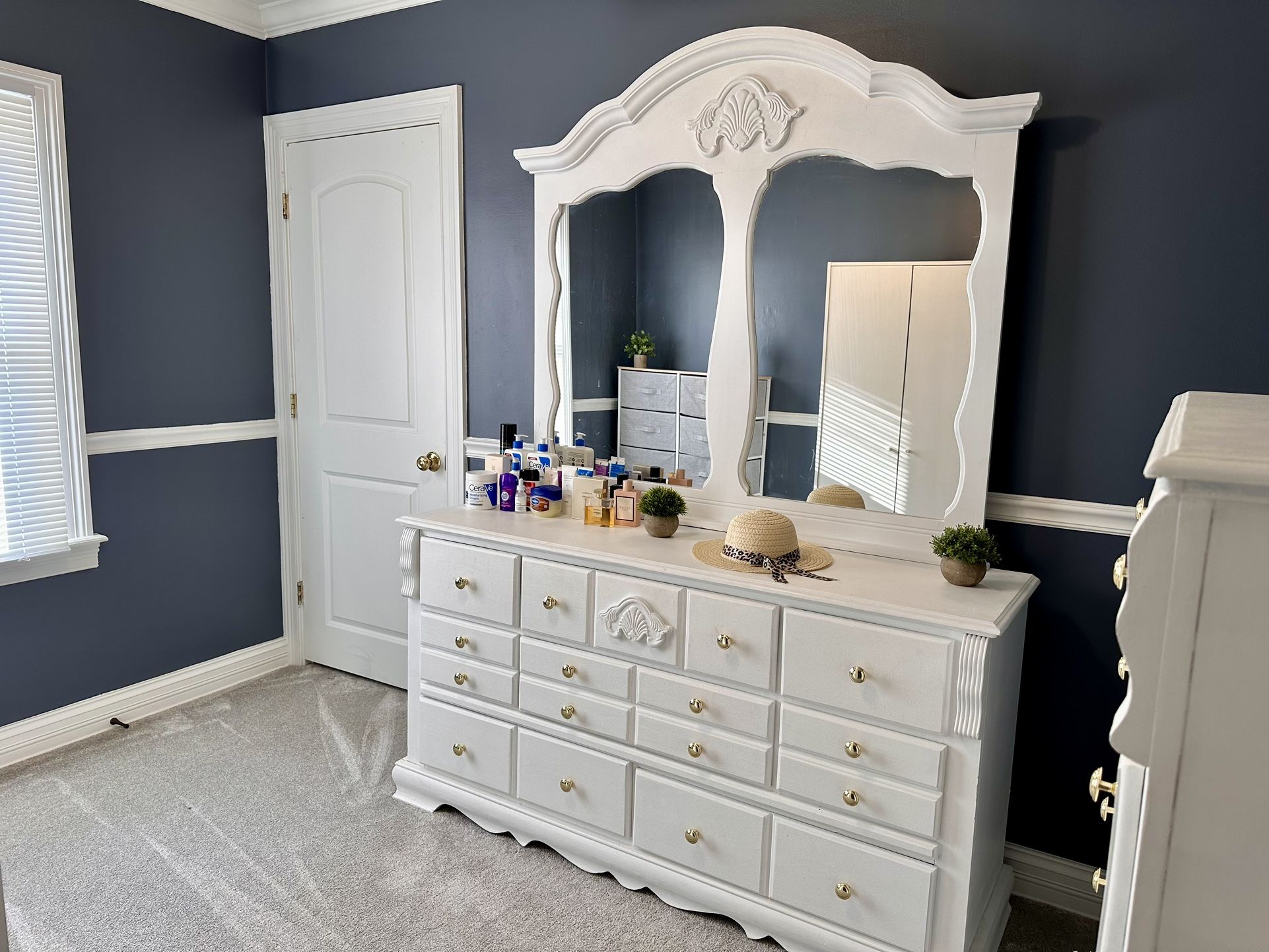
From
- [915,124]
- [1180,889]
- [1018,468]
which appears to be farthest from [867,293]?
[1180,889]

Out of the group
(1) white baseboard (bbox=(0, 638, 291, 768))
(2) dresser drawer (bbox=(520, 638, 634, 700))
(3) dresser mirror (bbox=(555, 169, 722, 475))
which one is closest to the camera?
(2) dresser drawer (bbox=(520, 638, 634, 700))

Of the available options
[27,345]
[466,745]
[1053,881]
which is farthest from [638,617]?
[27,345]

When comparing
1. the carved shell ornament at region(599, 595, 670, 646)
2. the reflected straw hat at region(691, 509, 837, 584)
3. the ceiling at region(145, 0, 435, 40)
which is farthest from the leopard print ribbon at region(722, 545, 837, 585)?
the ceiling at region(145, 0, 435, 40)

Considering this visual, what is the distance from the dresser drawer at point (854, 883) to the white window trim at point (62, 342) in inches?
96.2

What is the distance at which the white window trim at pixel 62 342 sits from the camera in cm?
278

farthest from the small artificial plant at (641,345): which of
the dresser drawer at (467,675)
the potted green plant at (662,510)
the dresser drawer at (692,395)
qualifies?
the dresser drawer at (467,675)

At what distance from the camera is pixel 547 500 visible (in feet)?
8.65

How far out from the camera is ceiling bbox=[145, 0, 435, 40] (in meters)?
3.11

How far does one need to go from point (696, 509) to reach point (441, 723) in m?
0.98

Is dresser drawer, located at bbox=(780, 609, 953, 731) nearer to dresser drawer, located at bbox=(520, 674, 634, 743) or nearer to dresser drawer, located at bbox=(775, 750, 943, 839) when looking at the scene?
dresser drawer, located at bbox=(775, 750, 943, 839)

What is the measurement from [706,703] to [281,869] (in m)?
1.23

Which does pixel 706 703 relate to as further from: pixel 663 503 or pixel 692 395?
pixel 692 395

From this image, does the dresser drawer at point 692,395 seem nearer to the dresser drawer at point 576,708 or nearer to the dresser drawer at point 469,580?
the dresser drawer at point 469,580

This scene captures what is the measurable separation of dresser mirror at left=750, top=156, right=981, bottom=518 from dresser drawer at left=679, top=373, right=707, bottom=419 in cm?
18
